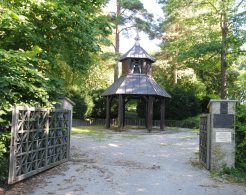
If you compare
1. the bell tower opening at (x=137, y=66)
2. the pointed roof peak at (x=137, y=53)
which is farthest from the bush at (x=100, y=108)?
A: the pointed roof peak at (x=137, y=53)

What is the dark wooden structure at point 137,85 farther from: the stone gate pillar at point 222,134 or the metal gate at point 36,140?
the stone gate pillar at point 222,134

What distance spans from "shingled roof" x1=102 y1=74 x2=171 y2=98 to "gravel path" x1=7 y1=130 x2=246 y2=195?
946cm

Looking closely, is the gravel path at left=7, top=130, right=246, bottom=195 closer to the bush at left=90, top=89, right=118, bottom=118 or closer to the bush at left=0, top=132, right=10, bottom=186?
the bush at left=0, top=132, right=10, bottom=186

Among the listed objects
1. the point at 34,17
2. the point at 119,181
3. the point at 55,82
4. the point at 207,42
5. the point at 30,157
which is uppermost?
the point at 207,42

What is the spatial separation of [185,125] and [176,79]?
782 cm

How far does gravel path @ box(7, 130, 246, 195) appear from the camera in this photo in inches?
272

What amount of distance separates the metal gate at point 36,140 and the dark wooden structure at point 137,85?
485 inches

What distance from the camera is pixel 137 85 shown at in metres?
22.2

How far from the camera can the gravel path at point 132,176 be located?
6902 mm

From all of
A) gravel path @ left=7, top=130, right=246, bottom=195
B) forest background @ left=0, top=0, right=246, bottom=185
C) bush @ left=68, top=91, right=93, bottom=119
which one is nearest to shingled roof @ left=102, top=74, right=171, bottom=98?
forest background @ left=0, top=0, right=246, bottom=185

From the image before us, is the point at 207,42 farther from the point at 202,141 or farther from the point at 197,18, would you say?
the point at 202,141

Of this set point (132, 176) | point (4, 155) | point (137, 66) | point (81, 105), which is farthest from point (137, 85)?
point (4, 155)

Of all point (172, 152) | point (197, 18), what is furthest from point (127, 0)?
point (172, 152)

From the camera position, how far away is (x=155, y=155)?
11680mm
